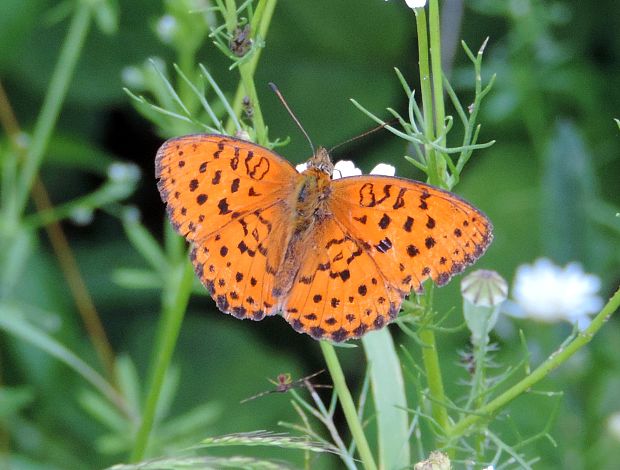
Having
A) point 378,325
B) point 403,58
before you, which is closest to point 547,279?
point 403,58

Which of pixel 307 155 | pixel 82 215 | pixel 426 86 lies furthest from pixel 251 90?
pixel 307 155

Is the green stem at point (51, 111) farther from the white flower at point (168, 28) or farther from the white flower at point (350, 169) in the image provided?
the white flower at point (350, 169)

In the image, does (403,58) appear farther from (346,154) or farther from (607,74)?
(607,74)

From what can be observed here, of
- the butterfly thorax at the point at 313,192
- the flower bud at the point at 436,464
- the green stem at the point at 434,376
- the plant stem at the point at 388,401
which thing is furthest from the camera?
the butterfly thorax at the point at 313,192

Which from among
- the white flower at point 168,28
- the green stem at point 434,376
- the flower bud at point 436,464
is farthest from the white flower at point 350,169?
the white flower at point 168,28

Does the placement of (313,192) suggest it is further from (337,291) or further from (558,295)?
(558,295)
